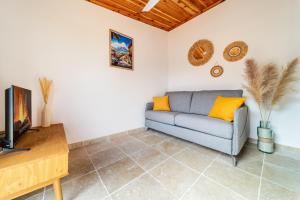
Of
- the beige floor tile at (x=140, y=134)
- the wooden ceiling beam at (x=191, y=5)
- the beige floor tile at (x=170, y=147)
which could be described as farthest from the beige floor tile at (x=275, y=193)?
the wooden ceiling beam at (x=191, y=5)

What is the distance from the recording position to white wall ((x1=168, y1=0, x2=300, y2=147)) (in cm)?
176

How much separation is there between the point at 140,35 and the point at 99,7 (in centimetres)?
96

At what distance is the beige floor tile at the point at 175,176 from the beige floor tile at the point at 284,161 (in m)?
1.10

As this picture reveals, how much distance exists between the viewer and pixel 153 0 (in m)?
1.48

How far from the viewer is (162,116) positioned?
7.88 feet

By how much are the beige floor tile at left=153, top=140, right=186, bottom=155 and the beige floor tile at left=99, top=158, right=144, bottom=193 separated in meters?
0.55

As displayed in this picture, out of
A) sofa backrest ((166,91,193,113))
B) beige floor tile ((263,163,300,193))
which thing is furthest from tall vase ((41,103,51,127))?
beige floor tile ((263,163,300,193))

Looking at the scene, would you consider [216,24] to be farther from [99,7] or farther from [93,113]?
[93,113]

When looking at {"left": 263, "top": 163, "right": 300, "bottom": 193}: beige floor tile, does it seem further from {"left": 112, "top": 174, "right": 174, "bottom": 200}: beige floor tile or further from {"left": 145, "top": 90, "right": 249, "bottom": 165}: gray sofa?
{"left": 112, "top": 174, "right": 174, "bottom": 200}: beige floor tile

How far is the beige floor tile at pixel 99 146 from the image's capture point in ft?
6.33

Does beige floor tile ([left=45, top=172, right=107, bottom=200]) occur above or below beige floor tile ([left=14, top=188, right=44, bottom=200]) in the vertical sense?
above

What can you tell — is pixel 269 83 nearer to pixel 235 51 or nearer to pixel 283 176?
pixel 235 51

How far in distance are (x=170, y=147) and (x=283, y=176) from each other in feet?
4.25

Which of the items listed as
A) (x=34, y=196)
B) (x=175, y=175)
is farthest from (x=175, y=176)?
(x=34, y=196)
